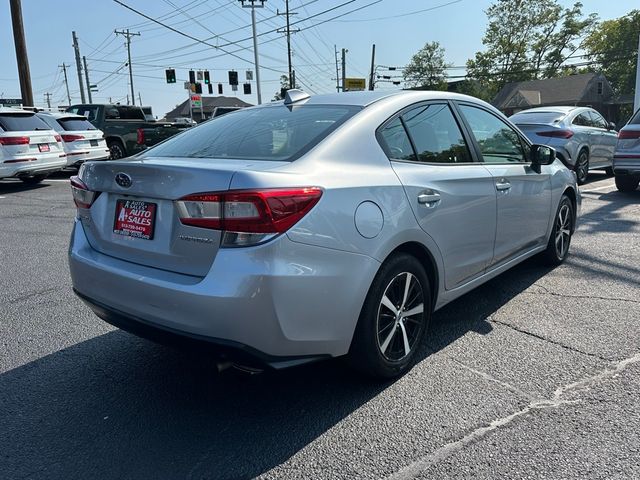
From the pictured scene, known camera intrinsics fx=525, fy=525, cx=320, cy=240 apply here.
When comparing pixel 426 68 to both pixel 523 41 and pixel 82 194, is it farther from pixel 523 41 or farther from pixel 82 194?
pixel 82 194

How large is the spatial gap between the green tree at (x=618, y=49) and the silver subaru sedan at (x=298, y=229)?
6975cm

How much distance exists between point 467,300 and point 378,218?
1.98m

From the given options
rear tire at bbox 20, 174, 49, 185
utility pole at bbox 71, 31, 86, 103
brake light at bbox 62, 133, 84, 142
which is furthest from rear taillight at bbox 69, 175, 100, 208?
utility pole at bbox 71, 31, 86, 103

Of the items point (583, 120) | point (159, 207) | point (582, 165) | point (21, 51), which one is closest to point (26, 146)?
point (21, 51)

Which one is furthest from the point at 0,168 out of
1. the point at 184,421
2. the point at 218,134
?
the point at 184,421

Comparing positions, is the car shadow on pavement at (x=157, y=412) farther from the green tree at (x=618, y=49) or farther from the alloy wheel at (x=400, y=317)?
the green tree at (x=618, y=49)

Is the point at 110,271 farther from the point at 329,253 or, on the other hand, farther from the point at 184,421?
the point at 329,253

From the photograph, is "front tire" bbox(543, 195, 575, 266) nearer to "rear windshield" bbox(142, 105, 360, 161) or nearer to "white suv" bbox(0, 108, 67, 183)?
"rear windshield" bbox(142, 105, 360, 161)

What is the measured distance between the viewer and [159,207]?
8.38 ft

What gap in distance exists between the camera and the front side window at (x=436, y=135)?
3.32 metres

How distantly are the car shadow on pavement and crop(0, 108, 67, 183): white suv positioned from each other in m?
8.86

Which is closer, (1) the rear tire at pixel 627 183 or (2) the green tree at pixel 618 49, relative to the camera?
(1) the rear tire at pixel 627 183

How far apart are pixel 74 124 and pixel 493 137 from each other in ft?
40.7

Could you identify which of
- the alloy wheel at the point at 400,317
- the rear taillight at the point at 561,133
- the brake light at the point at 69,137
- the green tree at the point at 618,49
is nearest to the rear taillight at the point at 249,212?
the alloy wheel at the point at 400,317
